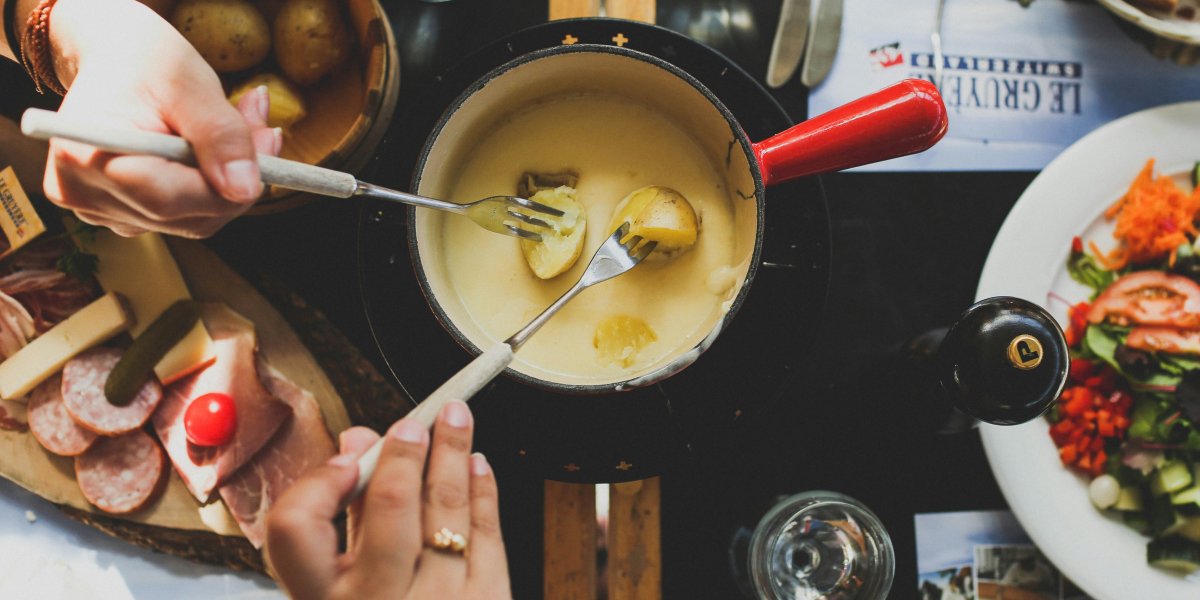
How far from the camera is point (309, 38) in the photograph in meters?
0.94

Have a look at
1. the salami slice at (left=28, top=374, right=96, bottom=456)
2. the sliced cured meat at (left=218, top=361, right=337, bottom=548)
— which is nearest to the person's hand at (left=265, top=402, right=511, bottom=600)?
the sliced cured meat at (left=218, top=361, right=337, bottom=548)

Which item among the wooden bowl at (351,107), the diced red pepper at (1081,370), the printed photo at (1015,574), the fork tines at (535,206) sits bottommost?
the printed photo at (1015,574)

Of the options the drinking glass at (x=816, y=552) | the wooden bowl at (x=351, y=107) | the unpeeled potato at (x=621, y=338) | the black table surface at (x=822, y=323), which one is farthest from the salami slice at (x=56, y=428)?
the drinking glass at (x=816, y=552)

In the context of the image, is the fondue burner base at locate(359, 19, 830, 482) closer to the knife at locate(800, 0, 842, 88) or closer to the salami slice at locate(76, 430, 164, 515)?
the knife at locate(800, 0, 842, 88)

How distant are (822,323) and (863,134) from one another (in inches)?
15.5

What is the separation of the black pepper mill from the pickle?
102 centimetres

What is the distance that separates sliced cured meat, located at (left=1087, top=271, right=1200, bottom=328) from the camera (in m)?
1.01

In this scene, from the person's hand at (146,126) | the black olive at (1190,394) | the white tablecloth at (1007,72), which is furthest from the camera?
the white tablecloth at (1007,72)

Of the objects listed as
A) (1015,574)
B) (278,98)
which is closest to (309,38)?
(278,98)

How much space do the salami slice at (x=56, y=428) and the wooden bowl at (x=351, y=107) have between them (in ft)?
1.35

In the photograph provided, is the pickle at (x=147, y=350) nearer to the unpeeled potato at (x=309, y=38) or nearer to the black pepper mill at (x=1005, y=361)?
the unpeeled potato at (x=309, y=38)

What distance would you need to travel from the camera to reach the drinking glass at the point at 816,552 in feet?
3.27

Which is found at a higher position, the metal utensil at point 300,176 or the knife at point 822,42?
the knife at point 822,42

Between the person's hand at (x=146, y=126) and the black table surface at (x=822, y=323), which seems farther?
the black table surface at (x=822, y=323)
